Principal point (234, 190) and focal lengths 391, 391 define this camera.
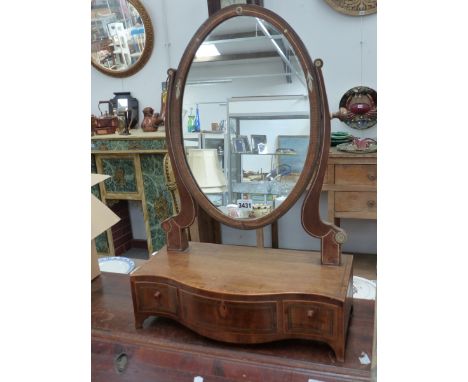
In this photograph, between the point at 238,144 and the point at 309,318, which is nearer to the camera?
the point at 309,318

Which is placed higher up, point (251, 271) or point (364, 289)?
point (251, 271)

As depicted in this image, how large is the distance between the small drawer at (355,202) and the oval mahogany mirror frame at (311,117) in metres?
0.95

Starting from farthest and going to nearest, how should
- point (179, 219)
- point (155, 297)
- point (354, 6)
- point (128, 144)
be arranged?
point (128, 144), point (354, 6), point (179, 219), point (155, 297)

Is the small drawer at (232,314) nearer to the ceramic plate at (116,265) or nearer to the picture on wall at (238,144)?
the picture on wall at (238,144)

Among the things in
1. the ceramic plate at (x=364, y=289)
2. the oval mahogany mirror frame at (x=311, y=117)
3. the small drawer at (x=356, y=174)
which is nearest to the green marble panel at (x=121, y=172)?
the small drawer at (x=356, y=174)

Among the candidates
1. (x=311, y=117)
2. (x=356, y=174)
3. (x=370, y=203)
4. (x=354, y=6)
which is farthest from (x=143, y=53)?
(x=311, y=117)

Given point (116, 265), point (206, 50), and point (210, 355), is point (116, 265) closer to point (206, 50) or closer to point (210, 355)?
point (210, 355)

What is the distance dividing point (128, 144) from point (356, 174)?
3.81 ft

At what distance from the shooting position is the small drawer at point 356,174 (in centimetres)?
162

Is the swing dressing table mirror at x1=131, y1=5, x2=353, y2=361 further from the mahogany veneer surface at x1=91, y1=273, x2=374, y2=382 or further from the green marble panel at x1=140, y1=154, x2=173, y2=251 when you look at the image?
the green marble panel at x1=140, y1=154, x2=173, y2=251

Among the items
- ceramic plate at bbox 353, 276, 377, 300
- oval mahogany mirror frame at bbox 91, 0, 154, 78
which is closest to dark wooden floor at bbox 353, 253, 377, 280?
Result: ceramic plate at bbox 353, 276, 377, 300

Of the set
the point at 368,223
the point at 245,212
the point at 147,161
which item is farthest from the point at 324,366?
the point at 147,161

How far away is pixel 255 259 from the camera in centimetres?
82
